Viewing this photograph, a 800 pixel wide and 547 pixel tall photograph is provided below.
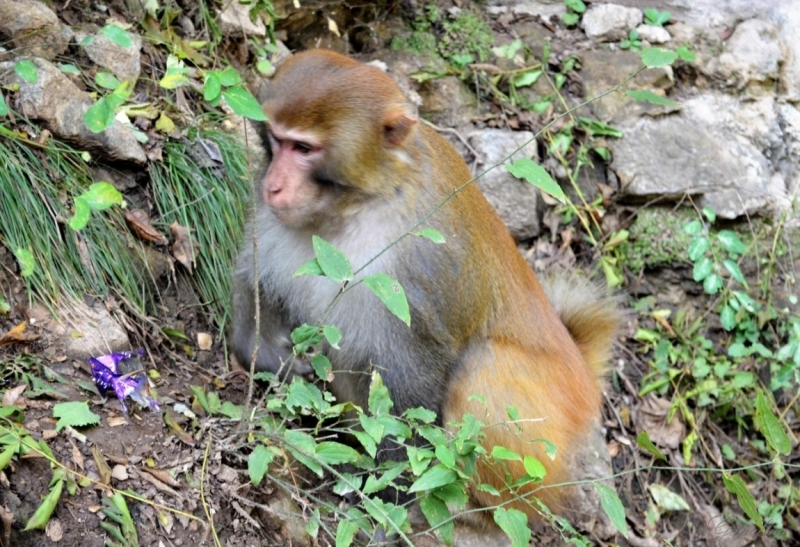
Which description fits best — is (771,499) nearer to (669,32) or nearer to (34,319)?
(669,32)

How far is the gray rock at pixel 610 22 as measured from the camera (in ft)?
20.4

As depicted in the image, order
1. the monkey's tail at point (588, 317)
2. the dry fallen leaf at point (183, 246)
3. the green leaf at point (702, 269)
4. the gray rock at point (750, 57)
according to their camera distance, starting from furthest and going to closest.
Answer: the gray rock at point (750, 57)
the green leaf at point (702, 269)
the monkey's tail at point (588, 317)
the dry fallen leaf at point (183, 246)

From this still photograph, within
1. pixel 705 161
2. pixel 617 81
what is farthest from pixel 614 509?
pixel 617 81

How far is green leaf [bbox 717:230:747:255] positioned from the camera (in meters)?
5.12

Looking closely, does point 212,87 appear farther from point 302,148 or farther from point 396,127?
point 396,127

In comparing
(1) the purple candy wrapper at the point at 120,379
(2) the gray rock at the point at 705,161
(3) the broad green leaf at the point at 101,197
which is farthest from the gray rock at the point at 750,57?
(3) the broad green leaf at the point at 101,197

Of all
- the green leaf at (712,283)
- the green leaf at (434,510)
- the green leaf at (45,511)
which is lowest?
the green leaf at (712,283)

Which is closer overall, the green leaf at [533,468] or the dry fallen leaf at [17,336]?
the green leaf at [533,468]

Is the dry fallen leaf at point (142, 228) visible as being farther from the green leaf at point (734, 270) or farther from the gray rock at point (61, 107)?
the green leaf at point (734, 270)

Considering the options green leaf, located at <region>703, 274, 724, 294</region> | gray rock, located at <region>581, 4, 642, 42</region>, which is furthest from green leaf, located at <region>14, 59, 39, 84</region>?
gray rock, located at <region>581, 4, 642, 42</region>

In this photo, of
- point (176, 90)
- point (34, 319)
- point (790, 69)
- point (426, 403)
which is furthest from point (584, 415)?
point (790, 69)

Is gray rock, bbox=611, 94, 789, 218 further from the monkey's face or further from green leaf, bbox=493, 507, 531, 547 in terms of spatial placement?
green leaf, bbox=493, 507, 531, 547

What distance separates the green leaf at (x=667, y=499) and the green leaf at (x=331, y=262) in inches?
120

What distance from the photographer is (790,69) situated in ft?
→ 20.1
